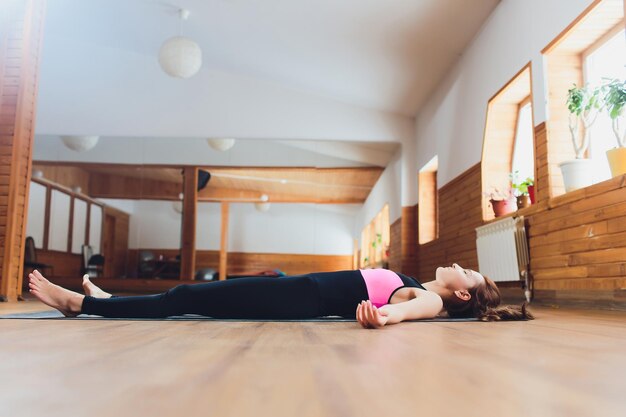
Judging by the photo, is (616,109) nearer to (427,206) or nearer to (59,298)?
(59,298)

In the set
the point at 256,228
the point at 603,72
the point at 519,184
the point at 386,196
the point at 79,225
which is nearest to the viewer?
the point at 603,72

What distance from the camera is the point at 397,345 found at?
1506mm

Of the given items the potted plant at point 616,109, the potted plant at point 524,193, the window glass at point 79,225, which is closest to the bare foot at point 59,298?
the potted plant at point 616,109

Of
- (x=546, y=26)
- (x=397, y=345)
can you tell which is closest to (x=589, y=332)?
(x=397, y=345)

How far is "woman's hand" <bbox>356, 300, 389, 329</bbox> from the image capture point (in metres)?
1.97

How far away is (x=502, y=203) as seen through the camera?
16.3ft

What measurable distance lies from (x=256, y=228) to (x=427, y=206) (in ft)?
8.49

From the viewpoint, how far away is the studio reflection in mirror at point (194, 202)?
8305 millimetres

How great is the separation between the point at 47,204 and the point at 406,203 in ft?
16.5

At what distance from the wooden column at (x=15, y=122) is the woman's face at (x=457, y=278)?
12.2 ft

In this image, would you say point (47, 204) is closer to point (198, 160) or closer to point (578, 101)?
point (198, 160)

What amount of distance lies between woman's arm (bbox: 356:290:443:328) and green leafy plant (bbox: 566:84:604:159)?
1.86 metres

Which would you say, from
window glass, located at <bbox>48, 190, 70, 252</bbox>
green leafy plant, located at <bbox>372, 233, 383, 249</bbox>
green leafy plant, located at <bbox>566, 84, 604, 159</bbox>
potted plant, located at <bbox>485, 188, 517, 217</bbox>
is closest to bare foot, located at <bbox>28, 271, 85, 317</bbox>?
green leafy plant, located at <bbox>566, 84, 604, 159</bbox>

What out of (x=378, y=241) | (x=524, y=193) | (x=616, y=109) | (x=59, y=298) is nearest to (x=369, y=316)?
(x=59, y=298)
